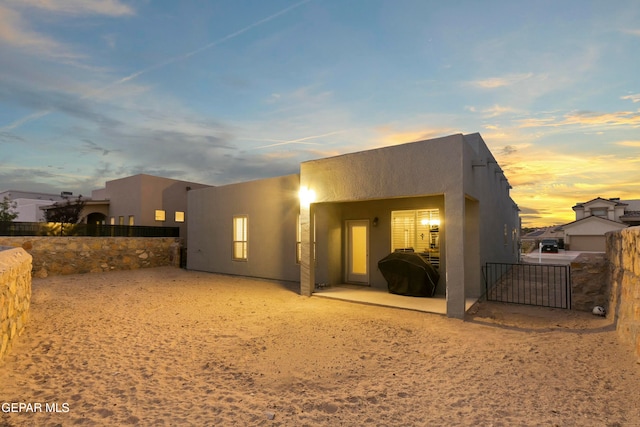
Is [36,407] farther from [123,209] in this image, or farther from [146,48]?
[123,209]

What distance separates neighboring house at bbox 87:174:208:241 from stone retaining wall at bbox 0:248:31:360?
14.6 meters

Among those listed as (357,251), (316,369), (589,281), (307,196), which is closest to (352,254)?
(357,251)

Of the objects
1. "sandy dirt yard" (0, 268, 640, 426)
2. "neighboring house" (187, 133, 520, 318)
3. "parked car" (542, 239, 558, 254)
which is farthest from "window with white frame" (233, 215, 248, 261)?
"parked car" (542, 239, 558, 254)

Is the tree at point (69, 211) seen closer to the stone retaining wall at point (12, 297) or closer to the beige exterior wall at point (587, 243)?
the stone retaining wall at point (12, 297)

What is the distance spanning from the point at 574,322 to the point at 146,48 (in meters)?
13.6

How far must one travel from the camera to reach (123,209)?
21.6 meters

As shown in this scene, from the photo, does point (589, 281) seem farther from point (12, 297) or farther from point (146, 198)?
point (146, 198)

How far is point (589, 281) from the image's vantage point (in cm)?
723

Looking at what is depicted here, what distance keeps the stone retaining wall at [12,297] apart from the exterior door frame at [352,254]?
822 centimetres

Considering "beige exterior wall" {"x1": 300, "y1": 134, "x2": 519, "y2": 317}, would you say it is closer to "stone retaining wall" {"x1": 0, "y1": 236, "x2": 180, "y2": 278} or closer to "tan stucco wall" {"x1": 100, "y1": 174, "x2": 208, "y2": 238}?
"stone retaining wall" {"x1": 0, "y1": 236, "x2": 180, "y2": 278}

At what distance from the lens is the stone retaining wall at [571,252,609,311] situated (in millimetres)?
7062


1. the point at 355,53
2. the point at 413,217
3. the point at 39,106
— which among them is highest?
the point at 355,53

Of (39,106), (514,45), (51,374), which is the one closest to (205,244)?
(39,106)

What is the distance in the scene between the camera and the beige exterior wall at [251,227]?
37.8 feet
